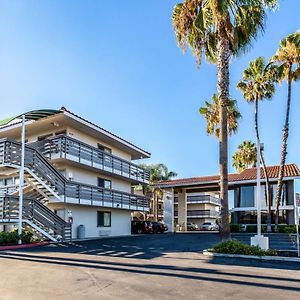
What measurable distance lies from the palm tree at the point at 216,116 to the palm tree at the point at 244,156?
713 inches

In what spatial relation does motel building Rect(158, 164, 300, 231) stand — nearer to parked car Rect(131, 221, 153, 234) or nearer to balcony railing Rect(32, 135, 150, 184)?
parked car Rect(131, 221, 153, 234)

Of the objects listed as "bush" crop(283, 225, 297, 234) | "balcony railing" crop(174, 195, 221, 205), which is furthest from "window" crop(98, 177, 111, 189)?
"balcony railing" crop(174, 195, 221, 205)

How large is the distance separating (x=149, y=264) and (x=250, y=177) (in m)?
24.3

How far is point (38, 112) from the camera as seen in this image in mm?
22125

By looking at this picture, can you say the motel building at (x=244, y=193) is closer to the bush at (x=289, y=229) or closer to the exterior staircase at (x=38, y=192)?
the bush at (x=289, y=229)

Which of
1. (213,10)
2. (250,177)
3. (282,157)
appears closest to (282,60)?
(282,157)

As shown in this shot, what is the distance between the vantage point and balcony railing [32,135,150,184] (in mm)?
23203

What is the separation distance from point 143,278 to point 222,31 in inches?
457

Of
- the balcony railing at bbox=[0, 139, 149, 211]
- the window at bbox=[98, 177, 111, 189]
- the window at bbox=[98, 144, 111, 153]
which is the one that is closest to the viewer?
the balcony railing at bbox=[0, 139, 149, 211]

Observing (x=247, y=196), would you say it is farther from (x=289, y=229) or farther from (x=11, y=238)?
(x=11, y=238)

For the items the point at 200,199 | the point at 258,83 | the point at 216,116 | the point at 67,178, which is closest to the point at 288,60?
the point at 258,83

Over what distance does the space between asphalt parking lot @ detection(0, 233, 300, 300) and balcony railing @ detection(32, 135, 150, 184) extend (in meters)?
10.5

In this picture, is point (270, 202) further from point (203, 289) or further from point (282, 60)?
point (203, 289)

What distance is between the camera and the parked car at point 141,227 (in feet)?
115
